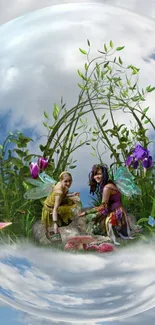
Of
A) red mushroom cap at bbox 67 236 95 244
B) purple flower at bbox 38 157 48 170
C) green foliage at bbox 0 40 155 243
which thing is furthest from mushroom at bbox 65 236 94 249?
purple flower at bbox 38 157 48 170

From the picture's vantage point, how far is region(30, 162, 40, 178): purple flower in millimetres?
1962

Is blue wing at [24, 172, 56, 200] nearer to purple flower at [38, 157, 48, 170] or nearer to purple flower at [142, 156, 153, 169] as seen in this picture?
purple flower at [38, 157, 48, 170]

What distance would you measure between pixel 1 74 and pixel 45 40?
18cm

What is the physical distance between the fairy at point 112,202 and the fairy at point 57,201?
4cm

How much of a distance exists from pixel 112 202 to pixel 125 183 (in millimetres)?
72

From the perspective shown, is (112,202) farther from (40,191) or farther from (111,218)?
(40,191)

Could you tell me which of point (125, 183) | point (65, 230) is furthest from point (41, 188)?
point (125, 183)

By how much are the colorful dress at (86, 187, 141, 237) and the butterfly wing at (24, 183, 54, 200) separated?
134mm

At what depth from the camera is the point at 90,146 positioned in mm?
1918

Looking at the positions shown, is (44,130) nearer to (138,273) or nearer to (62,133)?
(62,133)

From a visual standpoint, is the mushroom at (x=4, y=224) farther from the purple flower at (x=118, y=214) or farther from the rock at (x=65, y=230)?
the purple flower at (x=118, y=214)

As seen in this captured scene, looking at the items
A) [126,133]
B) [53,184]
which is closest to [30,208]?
[53,184]

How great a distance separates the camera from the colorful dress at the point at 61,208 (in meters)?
1.91

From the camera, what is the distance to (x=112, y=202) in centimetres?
194
